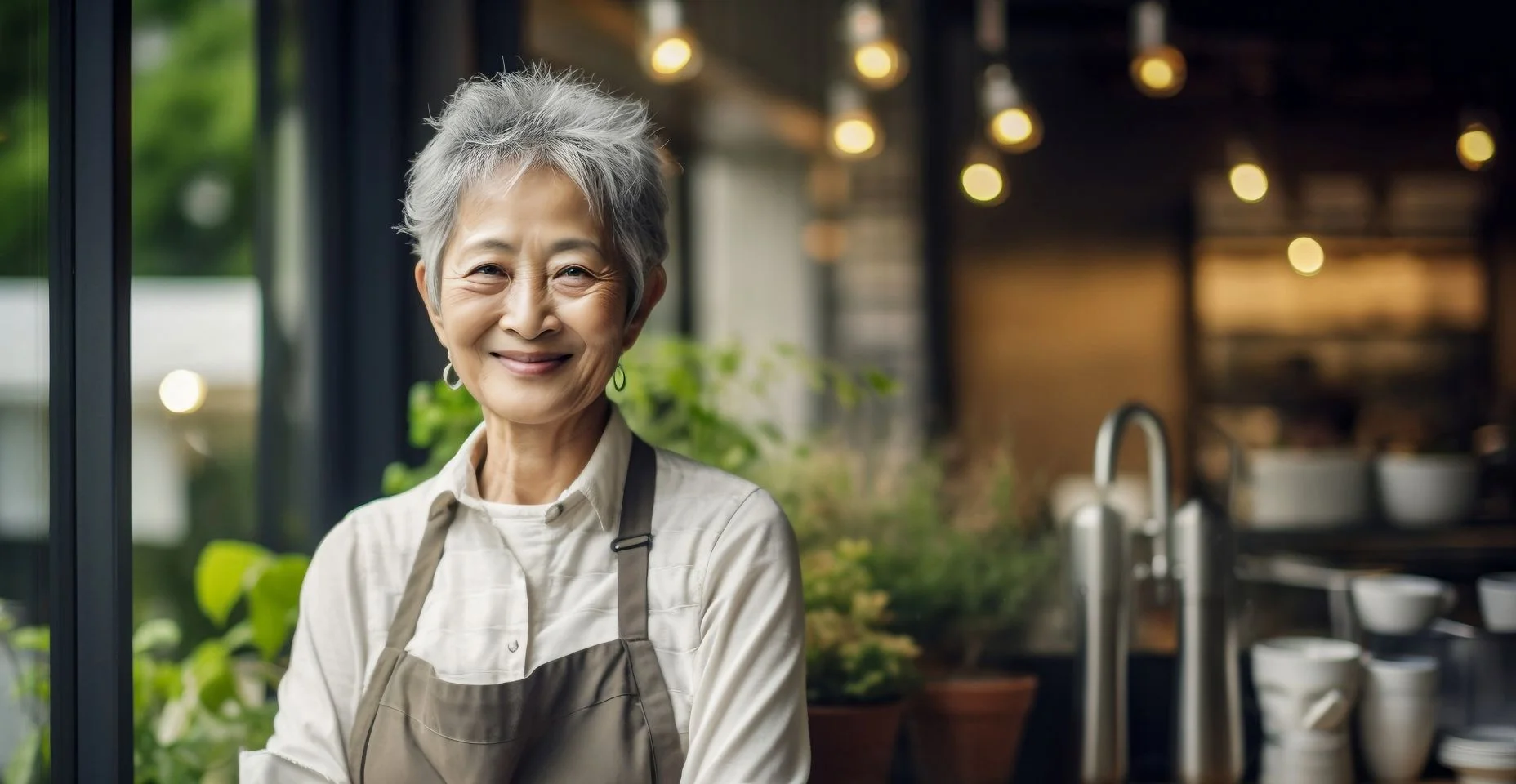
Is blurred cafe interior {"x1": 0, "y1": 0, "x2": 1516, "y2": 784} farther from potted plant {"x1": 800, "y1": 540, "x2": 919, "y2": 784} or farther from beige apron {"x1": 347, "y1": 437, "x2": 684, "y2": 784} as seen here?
beige apron {"x1": 347, "y1": 437, "x2": 684, "y2": 784}

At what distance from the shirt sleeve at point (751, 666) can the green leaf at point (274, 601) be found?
3.19 feet

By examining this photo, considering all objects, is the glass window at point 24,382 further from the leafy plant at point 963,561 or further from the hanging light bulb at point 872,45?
the hanging light bulb at point 872,45

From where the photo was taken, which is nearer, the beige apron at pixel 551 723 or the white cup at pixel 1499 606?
the beige apron at pixel 551 723

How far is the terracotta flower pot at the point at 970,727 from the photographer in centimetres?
194

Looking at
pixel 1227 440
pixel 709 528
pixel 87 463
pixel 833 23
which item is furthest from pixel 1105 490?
pixel 833 23

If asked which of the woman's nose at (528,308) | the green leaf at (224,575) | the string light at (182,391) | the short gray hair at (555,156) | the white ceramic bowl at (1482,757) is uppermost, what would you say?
the short gray hair at (555,156)

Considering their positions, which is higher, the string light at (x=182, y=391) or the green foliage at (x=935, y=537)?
the string light at (x=182, y=391)

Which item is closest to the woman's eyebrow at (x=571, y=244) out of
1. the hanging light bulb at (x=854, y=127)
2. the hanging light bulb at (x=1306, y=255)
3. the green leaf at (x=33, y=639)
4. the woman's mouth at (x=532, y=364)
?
the woman's mouth at (x=532, y=364)

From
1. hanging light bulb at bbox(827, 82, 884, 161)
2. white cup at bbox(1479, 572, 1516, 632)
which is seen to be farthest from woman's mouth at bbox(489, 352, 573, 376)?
hanging light bulb at bbox(827, 82, 884, 161)

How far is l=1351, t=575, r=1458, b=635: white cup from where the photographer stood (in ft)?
6.93

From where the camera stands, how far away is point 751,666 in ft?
4.38

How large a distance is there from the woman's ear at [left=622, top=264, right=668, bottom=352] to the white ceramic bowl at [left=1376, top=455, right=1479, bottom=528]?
7.23ft

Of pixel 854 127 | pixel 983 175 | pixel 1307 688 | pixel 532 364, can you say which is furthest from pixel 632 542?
pixel 983 175

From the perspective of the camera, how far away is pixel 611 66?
4.90 meters
